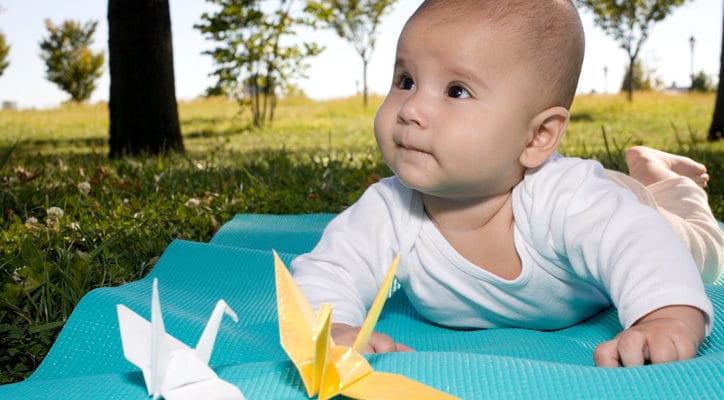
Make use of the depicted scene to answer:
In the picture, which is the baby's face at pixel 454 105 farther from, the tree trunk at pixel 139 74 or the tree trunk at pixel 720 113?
the tree trunk at pixel 720 113

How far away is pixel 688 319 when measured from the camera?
1699 millimetres

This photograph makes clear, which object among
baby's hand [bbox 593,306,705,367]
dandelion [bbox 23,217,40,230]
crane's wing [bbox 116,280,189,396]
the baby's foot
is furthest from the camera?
dandelion [bbox 23,217,40,230]

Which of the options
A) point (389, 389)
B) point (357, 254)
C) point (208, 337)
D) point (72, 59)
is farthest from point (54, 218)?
point (72, 59)

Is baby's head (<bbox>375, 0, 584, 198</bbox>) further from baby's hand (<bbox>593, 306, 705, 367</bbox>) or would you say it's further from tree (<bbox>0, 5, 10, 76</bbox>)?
tree (<bbox>0, 5, 10, 76</bbox>)

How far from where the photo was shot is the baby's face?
5.90ft

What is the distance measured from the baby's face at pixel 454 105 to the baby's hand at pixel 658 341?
1.62ft

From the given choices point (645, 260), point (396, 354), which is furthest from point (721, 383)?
point (396, 354)

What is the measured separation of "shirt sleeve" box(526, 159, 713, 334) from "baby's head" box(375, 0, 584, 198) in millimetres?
189

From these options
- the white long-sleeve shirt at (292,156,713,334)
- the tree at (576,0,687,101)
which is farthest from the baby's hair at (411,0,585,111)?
the tree at (576,0,687,101)

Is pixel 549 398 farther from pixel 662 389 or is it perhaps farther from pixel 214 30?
pixel 214 30

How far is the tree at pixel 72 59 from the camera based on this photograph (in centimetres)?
3759

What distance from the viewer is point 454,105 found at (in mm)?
1807

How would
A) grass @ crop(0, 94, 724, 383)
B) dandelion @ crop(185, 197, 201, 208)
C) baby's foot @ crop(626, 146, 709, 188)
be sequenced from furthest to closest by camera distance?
dandelion @ crop(185, 197, 201, 208) < baby's foot @ crop(626, 146, 709, 188) < grass @ crop(0, 94, 724, 383)

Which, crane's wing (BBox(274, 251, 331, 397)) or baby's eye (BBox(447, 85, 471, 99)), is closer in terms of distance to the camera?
crane's wing (BBox(274, 251, 331, 397))
